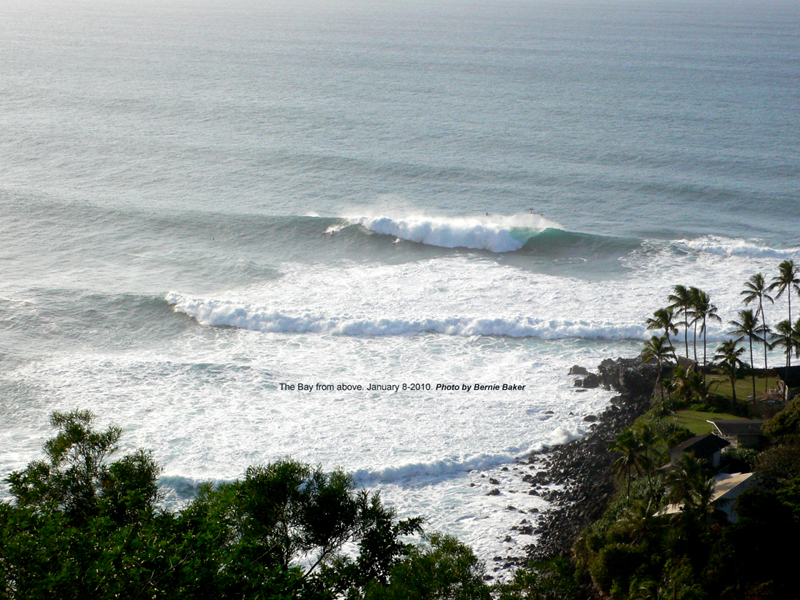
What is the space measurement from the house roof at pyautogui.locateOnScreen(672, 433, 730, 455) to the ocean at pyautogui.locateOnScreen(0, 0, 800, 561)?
6283mm

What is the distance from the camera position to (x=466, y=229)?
196 ft

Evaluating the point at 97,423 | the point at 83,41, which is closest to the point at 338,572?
the point at 97,423

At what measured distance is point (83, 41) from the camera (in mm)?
130875

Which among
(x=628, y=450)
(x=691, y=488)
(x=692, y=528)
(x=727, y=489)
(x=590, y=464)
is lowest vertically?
(x=590, y=464)

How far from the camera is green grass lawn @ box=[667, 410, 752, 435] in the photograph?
108ft

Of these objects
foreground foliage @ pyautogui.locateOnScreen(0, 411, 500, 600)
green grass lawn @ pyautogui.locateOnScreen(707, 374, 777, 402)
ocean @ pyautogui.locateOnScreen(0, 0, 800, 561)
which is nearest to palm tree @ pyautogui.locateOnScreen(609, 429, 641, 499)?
ocean @ pyautogui.locateOnScreen(0, 0, 800, 561)

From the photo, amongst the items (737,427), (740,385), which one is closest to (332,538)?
(737,427)

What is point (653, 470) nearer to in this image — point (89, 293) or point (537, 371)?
point (537, 371)

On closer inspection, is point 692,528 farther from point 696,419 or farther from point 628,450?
point 696,419

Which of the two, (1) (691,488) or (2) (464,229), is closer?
(1) (691,488)

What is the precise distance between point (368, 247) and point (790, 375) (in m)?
33.6

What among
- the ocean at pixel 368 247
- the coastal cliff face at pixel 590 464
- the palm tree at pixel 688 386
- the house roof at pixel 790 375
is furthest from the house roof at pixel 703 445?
the house roof at pixel 790 375

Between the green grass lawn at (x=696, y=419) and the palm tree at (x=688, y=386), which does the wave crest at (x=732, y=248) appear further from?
the green grass lawn at (x=696, y=419)

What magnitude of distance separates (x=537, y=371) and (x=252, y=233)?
30069 mm
